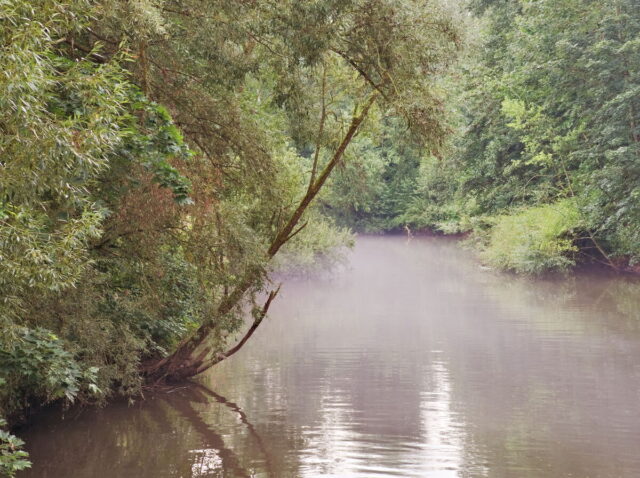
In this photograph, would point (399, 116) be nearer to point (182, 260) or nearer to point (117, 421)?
point (182, 260)

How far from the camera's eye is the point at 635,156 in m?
26.1

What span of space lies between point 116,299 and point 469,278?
26.6 m

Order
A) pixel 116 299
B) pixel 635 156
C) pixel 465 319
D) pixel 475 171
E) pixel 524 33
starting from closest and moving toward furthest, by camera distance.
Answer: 1. pixel 116 299
2. pixel 465 319
3. pixel 635 156
4. pixel 524 33
5. pixel 475 171

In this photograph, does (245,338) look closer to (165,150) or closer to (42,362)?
(165,150)

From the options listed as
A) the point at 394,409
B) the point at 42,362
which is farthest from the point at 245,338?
the point at 42,362

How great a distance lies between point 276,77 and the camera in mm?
13055

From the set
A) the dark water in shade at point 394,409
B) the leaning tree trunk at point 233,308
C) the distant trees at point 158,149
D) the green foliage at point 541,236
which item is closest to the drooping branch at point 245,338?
the leaning tree trunk at point 233,308

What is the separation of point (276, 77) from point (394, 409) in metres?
5.73

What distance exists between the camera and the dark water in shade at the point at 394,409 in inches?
413

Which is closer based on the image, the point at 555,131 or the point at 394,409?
the point at 394,409

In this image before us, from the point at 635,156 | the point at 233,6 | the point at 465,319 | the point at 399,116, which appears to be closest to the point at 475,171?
the point at 635,156

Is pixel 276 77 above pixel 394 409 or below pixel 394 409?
above

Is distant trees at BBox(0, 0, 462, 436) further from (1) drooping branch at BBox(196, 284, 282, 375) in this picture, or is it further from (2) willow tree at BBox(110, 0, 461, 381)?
(1) drooping branch at BBox(196, 284, 282, 375)

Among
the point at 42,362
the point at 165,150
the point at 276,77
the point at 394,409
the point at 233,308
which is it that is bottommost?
the point at 394,409
